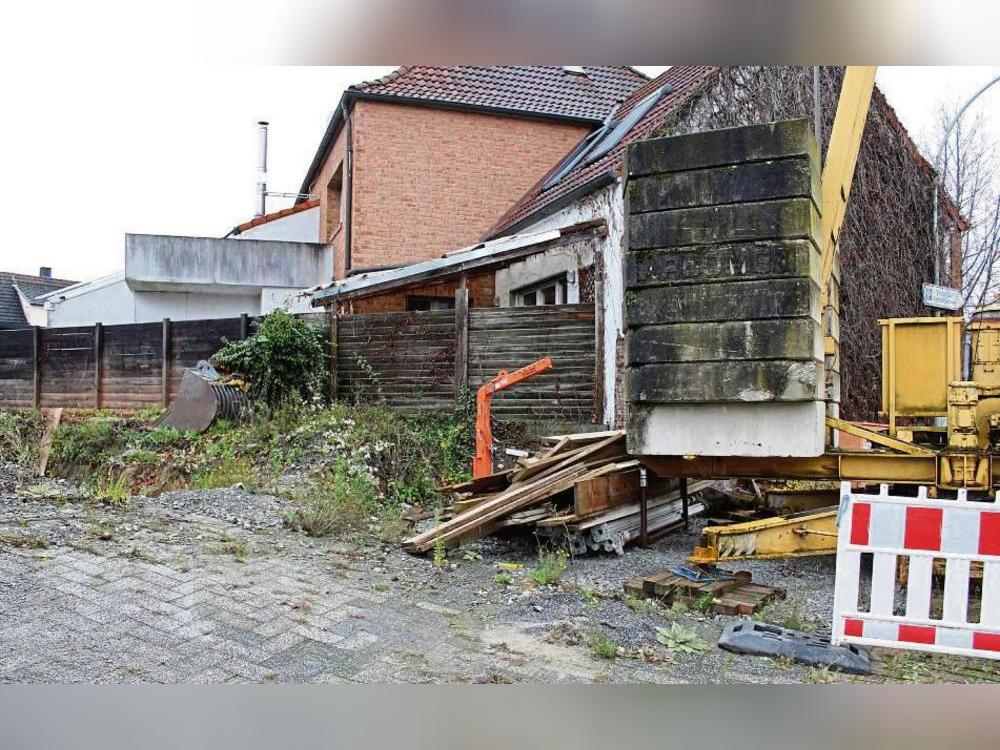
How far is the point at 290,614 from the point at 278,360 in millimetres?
6711

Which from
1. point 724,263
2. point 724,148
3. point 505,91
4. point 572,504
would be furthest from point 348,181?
point 724,263

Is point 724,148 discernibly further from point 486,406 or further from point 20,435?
point 20,435

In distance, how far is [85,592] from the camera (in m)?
4.40

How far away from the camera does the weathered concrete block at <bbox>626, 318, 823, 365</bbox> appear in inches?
185

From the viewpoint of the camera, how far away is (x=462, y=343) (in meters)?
10.3

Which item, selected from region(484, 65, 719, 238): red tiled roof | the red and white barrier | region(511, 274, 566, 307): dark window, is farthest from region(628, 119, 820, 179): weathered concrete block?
region(511, 274, 566, 307): dark window

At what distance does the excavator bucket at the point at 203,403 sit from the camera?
10.3 metres

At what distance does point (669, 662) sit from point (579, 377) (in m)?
5.82

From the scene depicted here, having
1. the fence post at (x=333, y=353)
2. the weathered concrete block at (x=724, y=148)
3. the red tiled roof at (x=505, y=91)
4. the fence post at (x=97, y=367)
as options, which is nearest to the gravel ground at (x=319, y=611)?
the weathered concrete block at (x=724, y=148)

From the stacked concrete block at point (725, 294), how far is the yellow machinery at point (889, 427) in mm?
→ 385

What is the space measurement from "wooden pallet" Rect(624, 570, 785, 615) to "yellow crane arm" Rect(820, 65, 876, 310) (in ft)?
7.65
